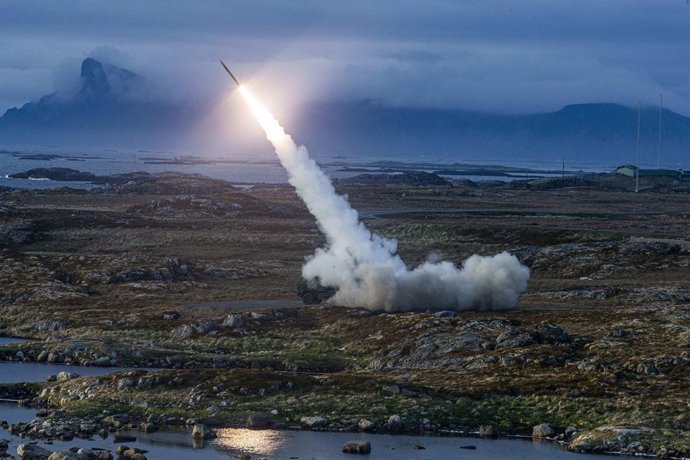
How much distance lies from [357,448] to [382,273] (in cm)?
3306

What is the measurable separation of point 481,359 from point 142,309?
31.6 meters

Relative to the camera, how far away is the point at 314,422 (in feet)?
200

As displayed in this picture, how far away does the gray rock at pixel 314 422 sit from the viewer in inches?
2392

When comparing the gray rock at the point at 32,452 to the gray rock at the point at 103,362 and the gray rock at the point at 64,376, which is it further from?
the gray rock at the point at 103,362

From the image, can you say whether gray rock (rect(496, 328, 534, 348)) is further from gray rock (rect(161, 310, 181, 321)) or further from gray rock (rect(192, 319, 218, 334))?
gray rock (rect(161, 310, 181, 321))

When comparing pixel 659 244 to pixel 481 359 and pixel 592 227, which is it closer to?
pixel 592 227

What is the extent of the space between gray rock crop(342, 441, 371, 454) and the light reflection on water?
3.27 metres

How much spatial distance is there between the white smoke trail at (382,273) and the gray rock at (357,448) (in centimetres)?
3173

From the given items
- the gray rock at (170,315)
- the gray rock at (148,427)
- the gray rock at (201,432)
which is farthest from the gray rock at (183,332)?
the gray rock at (201,432)

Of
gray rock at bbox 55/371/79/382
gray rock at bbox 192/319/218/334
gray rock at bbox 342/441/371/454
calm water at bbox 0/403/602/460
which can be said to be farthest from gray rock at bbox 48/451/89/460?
gray rock at bbox 192/319/218/334

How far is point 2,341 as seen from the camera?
8606 centimetres

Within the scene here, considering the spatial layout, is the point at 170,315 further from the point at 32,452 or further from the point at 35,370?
the point at 32,452

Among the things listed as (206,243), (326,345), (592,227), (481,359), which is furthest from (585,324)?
(592,227)

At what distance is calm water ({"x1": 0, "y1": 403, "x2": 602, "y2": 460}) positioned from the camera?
55469 millimetres
